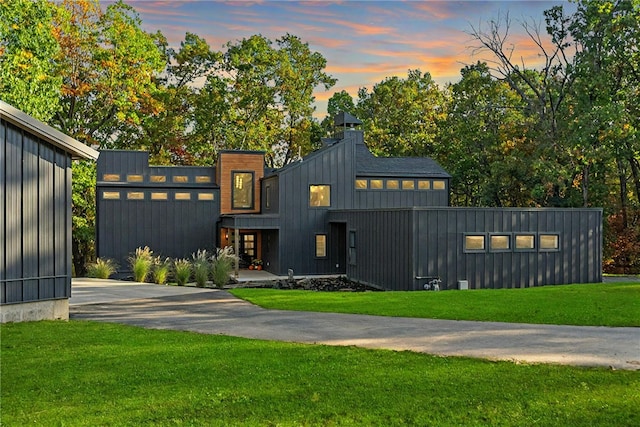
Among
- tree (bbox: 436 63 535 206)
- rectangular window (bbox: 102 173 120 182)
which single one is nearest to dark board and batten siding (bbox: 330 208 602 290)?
rectangular window (bbox: 102 173 120 182)

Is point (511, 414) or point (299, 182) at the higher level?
point (299, 182)

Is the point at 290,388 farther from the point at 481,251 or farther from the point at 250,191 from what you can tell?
the point at 250,191

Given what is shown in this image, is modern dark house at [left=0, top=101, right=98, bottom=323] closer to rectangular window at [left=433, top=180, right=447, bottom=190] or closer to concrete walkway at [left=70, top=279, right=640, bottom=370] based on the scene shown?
concrete walkway at [left=70, top=279, right=640, bottom=370]

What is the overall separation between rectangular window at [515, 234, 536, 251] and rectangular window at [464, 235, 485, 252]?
4.29ft

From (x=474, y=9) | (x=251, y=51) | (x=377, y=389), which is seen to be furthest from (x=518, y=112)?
(x=377, y=389)

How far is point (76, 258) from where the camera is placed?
118ft

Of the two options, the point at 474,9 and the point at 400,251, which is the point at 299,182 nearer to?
the point at 400,251

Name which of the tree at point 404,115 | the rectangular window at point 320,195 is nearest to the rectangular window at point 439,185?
the rectangular window at point 320,195

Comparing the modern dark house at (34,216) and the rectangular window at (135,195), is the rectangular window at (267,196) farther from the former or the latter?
the modern dark house at (34,216)

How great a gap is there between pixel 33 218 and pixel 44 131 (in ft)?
5.69

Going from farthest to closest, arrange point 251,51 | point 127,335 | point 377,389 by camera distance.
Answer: point 251,51 → point 127,335 → point 377,389

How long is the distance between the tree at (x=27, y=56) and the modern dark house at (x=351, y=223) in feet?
13.2

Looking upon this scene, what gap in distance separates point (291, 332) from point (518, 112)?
105 feet

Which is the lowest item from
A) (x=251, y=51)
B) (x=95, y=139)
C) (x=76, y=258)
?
(x=76, y=258)
